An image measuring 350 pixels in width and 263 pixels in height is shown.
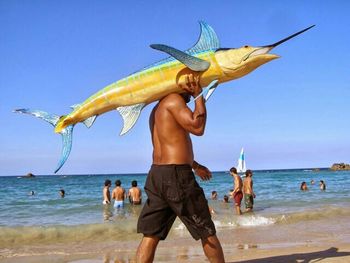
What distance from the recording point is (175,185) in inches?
150

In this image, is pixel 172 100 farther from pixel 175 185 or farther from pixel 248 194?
pixel 248 194

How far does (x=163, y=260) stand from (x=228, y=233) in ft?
10.1

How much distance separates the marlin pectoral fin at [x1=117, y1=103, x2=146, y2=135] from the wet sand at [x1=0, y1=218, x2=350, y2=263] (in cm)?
229

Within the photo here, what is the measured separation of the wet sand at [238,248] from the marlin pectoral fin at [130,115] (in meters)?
2.29

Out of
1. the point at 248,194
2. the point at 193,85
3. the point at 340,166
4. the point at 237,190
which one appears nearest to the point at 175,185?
the point at 193,85

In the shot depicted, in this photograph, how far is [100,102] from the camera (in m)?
4.03

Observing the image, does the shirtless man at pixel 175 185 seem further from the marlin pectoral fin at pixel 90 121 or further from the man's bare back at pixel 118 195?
the man's bare back at pixel 118 195

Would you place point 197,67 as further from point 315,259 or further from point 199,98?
point 315,259

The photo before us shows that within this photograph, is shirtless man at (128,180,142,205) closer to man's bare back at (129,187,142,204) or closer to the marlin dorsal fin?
man's bare back at (129,187,142,204)

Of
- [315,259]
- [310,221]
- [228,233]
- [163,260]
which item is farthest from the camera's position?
[310,221]

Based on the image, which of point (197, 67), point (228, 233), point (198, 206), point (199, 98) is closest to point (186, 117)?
point (199, 98)

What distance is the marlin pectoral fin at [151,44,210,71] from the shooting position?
351 cm

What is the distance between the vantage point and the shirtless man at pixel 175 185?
382 centimetres

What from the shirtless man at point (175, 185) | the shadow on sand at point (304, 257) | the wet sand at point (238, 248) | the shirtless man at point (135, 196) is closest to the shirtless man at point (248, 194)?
the shirtless man at point (135, 196)
